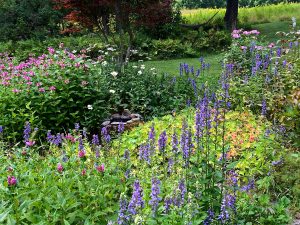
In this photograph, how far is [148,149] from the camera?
3.55m

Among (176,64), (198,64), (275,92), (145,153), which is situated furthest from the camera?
(176,64)

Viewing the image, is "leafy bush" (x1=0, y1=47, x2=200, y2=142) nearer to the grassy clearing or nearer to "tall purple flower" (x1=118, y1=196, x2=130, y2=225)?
"tall purple flower" (x1=118, y1=196, x2=130, y2=225)

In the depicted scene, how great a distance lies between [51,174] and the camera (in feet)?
11.4

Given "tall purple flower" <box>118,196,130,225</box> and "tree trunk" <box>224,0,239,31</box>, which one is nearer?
"tall purple flower" <box>118,196,130,225</box>

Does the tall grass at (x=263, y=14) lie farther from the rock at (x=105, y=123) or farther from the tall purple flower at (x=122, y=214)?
the tall purple flower at (x=122, y=214)

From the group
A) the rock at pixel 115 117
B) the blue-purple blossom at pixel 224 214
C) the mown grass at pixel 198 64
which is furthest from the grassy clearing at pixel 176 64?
the blue-purple blossom at pixel 224 214

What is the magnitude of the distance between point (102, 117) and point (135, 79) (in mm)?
1174

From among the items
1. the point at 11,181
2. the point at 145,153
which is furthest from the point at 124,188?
the point at 11,181

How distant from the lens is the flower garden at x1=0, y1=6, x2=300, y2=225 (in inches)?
119

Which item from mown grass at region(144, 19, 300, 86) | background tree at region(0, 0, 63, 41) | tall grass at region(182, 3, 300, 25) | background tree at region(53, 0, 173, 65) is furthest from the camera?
tall grass at region(182, 3, 300, 25)

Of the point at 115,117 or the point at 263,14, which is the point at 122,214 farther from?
the point at 263,14

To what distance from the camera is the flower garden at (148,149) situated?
3.01 m

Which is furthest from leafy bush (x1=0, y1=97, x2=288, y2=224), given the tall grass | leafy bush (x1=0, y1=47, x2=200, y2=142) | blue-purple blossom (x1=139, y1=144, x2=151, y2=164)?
the tall grass

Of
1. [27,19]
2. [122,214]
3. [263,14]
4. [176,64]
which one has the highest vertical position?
[27,19]
